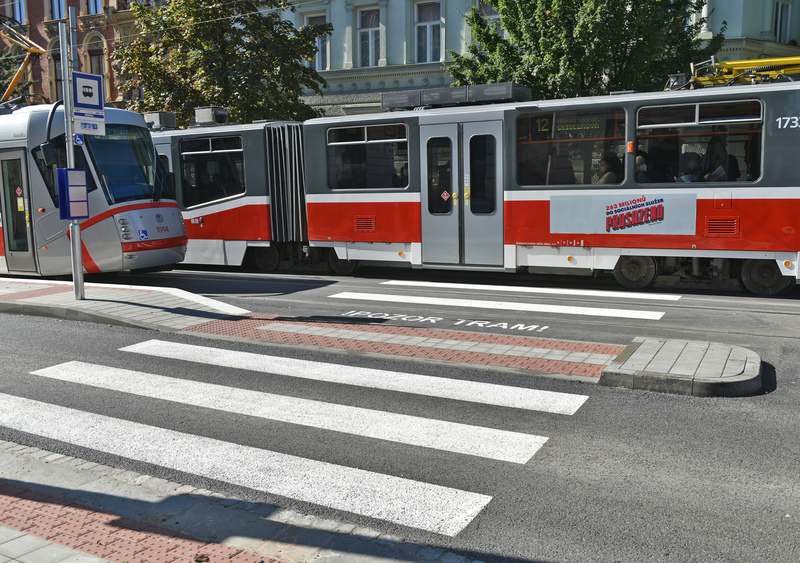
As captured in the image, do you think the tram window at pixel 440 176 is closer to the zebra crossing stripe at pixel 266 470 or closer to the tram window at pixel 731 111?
the tram window at pixel 731 111

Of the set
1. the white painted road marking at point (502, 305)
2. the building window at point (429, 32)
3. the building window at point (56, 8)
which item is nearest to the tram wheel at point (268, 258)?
the white painted road marking at point (502, 305)

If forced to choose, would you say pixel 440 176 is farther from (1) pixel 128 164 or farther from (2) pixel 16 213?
(2) pixel 16 213

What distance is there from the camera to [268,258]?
17.6 metres

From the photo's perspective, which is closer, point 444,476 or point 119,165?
point 444,476

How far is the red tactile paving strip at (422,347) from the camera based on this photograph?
7.77m

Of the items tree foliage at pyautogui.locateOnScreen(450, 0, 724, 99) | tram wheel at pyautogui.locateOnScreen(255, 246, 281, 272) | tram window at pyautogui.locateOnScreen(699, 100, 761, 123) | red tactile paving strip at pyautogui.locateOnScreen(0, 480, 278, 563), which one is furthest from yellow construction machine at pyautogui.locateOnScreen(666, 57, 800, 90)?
red tactile paving strip at pyautogui.locateOnScreen(0, 480, 278, 563)

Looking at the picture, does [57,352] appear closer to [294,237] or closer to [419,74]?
[294,237]

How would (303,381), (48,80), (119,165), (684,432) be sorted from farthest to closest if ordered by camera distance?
(48,80), (119,165), (303,381), (684,432)

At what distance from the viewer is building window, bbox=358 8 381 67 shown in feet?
107

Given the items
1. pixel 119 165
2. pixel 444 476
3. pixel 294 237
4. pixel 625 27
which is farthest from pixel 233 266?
pixel 444 476

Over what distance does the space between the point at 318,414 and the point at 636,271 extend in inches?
333

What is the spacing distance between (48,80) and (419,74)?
25992 mm

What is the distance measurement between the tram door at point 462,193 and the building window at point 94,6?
35.1m

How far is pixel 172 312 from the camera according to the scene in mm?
10906
